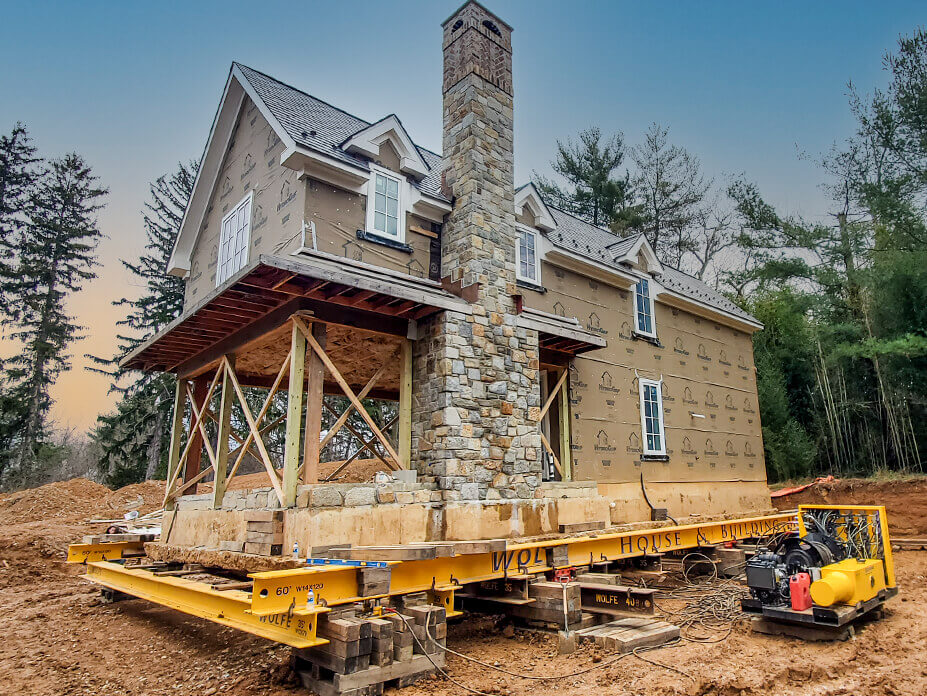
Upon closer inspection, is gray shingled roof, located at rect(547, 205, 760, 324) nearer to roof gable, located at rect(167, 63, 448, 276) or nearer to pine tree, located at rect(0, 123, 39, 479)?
roof gable, located at rect(167, 63, 448, 276)

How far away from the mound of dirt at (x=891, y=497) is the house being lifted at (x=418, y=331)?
4.21 metres

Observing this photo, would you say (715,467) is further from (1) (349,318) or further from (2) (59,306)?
(2) (59,306)

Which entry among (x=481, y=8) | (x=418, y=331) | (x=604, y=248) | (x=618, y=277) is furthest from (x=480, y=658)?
(x=604, y=248)

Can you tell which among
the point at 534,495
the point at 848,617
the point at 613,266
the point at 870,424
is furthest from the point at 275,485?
the point at 870,424

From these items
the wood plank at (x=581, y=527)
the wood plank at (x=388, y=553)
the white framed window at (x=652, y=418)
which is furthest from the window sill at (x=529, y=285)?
the wood plank at (x=388, y=553)

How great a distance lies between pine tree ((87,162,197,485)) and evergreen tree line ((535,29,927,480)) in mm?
22293

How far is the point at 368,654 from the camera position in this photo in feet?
15.8

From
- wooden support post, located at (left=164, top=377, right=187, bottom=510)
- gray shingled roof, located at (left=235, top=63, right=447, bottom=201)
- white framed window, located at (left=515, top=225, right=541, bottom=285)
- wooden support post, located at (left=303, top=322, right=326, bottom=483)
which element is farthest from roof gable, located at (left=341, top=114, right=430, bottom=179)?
wooden support post, located at (left=164, top=377, right=187, bottom=510)

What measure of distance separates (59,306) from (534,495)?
25230 millimetres

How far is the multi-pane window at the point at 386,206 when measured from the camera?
9.78 metres

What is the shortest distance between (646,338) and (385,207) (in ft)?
25.0

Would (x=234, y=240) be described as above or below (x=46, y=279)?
below

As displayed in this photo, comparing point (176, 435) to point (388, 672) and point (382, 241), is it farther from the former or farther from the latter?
point (388, 672)

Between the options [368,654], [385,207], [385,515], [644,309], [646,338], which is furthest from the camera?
[644,309]
